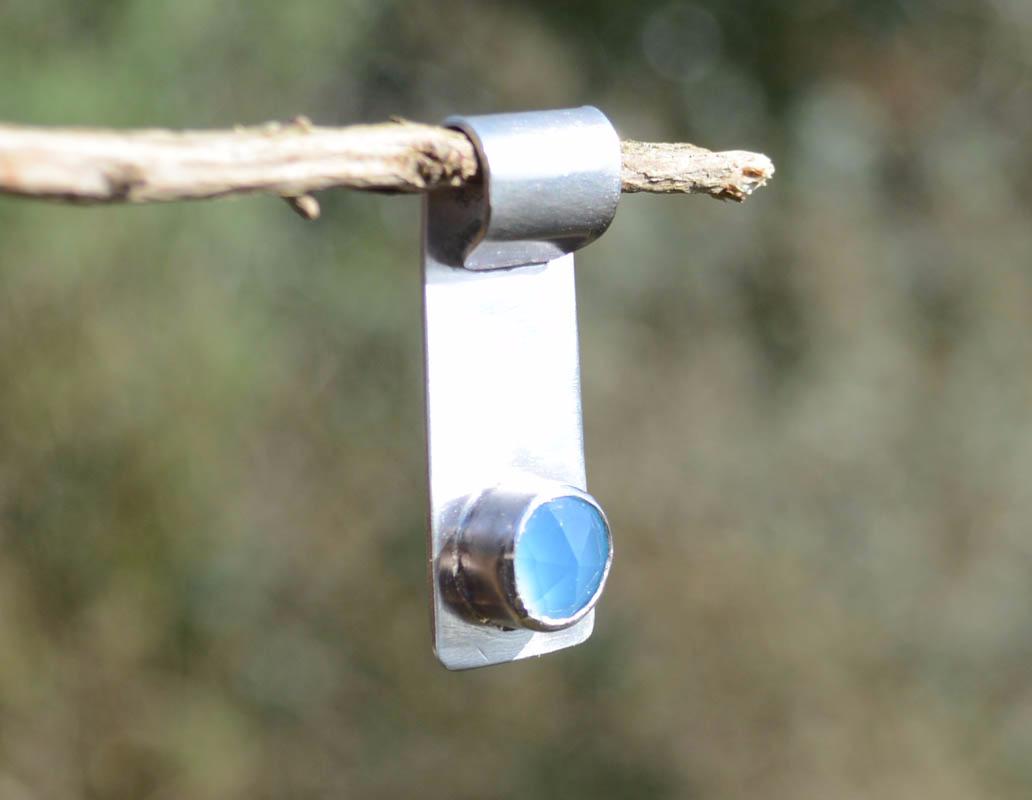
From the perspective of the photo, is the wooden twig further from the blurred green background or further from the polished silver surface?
the blurred green background

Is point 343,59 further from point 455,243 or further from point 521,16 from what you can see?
point 455,243

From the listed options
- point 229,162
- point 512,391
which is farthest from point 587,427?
point 229,162

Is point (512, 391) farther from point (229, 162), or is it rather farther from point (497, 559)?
point (229, 162)

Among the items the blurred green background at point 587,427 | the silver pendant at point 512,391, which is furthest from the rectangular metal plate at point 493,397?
the blurred green background at point 587,427

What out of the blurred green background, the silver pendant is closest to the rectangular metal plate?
the silver pendant

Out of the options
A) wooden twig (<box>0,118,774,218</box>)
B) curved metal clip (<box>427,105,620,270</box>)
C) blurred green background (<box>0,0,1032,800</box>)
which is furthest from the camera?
blurred green background (<box>0,0,1032,800</box>)

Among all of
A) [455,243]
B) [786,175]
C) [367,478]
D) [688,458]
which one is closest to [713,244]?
[786,175]
